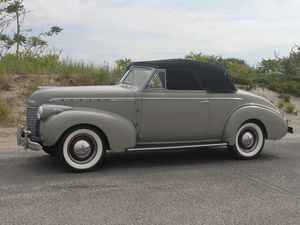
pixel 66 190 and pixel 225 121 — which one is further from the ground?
pixel 225 121

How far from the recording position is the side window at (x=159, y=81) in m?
7.87

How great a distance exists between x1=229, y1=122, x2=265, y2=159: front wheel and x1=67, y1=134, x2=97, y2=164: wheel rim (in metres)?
2.48

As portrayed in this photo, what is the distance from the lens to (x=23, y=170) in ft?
24.4

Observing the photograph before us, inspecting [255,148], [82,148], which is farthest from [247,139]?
[82,148]

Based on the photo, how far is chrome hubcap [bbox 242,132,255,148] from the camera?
8.51 meters

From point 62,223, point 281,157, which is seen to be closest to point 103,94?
point 62,223

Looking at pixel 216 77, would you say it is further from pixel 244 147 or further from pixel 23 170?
pixel 23 170

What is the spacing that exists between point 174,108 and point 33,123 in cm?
219

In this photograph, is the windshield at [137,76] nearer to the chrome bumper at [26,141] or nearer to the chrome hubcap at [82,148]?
the chrome hubcap at [82,148]

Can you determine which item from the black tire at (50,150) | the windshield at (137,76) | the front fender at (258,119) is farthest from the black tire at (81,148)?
the front fender at (258,119)

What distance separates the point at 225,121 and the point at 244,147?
632 millimetres

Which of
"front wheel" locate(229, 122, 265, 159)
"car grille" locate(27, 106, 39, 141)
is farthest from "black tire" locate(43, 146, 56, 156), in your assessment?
"front wheel" locate(229, 122, 265, 159)

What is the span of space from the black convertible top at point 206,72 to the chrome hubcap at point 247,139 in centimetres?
79

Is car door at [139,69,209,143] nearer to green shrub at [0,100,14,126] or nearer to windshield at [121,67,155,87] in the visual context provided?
windshield at [121,67,155,87]
